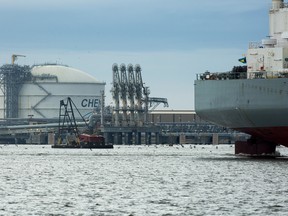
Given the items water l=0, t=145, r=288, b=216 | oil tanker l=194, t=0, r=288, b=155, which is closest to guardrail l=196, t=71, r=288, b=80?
oil tanker l=194, t=0, r=288, b=155

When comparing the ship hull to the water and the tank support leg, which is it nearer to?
the tank support leg

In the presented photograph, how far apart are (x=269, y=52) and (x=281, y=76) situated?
14.7ft

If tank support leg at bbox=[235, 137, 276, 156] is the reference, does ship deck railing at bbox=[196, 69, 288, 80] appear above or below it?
above

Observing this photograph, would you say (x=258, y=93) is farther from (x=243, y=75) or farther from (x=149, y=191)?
(x=149, y=191)

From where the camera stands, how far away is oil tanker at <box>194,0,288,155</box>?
103125 millimetres

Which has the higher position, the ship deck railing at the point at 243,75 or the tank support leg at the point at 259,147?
the ship deck railing at the point at 243,75

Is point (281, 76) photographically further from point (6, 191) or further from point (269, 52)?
point (6, 191)

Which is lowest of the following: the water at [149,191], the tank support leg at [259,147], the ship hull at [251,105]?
the water at [149,191]

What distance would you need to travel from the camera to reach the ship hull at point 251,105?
337ft

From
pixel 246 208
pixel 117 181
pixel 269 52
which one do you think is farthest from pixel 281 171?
pixel 246 208

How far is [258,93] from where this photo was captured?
10400 cm

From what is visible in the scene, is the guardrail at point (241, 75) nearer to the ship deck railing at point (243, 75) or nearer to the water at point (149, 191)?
the ship deck railing at point (243, 75)

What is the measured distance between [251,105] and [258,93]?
4.00 feet

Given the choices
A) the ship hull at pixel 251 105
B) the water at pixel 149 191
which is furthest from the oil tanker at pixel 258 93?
the water at pixel 149 191
